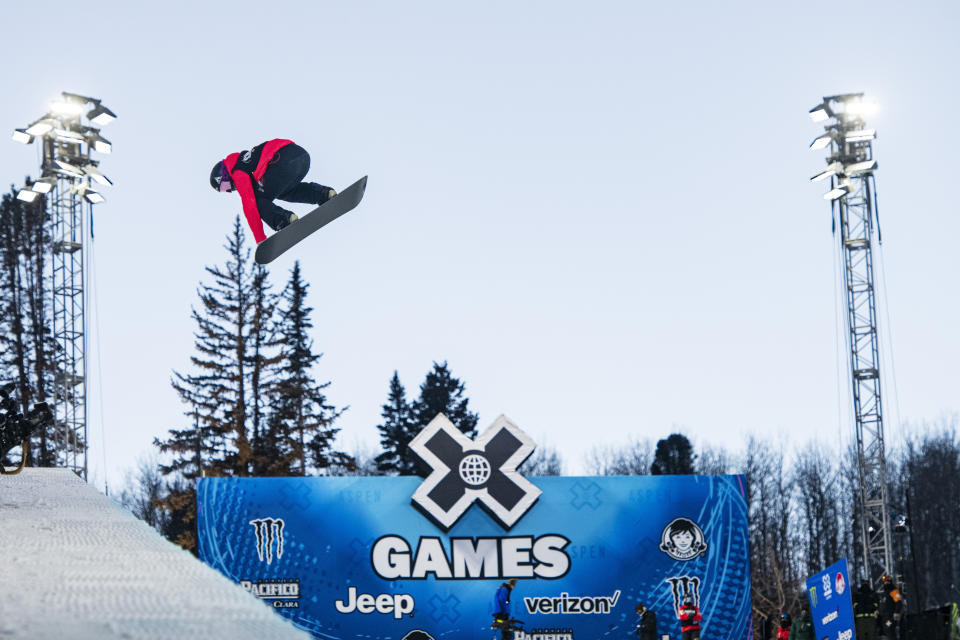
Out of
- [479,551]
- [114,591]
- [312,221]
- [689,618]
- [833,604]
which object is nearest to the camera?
[114,591]

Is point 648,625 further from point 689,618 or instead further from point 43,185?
point 43,185

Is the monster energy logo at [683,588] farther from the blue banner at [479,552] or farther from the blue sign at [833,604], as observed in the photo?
the blue sign at [833,604]

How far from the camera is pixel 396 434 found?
4172 centimetres

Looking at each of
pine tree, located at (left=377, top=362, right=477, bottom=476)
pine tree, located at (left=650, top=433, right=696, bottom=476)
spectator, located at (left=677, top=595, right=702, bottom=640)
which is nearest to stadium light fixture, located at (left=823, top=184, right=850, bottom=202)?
spectator, located at (left=677, top=595, right=702, bottom=640)

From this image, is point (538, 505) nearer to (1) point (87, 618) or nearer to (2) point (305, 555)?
(2) point (305, 555)

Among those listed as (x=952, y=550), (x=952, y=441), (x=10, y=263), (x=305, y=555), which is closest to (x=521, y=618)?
(x=305, y=555)

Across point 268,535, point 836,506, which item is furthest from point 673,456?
point 268,535

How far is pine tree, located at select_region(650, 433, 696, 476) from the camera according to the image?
46062 millimetres

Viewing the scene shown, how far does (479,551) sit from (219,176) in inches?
396

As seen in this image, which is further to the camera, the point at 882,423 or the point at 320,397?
the point at 320,397

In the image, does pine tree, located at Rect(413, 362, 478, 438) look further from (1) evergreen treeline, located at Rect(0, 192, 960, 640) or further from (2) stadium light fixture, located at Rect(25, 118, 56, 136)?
(2) stadium light fixture, located at Rect(25, 118, 56, 136)

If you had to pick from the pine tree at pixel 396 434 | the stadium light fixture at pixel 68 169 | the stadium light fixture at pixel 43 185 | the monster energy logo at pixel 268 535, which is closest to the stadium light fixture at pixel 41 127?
the stadium light fixture at pixel 68 169

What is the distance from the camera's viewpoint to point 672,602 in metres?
16.4

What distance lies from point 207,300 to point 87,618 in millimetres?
33656
